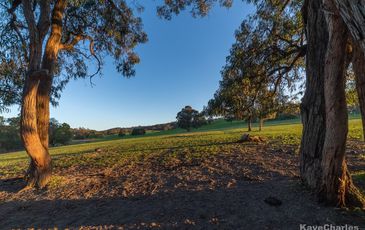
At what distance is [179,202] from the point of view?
4.15m

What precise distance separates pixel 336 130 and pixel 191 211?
283 cm

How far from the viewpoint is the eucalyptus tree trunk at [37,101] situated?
5.77m

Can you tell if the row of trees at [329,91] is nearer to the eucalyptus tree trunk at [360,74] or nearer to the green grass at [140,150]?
the eucalyptus tree trunk at [360,74]

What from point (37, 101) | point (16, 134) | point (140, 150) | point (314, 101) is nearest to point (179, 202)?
point (314, 101)

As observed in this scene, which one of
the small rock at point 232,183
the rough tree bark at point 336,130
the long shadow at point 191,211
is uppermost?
the rough tree bark at point 336,130

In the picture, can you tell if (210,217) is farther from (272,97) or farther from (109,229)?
(272,97)

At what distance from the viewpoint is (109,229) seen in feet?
10.9

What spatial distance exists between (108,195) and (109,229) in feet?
5.69

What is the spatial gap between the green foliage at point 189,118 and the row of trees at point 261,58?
36.7 metres

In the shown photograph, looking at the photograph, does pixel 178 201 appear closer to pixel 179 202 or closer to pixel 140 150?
pixel 179 202

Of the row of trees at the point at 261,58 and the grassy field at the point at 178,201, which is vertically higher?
the row of trees at the point at 261,58

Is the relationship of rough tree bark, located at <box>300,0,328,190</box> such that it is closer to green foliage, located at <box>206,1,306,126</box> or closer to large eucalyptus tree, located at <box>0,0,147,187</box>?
green foliage, located at <box>206,1,306,126</box>

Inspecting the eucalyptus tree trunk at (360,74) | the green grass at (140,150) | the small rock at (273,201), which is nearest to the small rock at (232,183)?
the small rock at (273,201)

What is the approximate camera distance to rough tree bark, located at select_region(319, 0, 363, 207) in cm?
313
